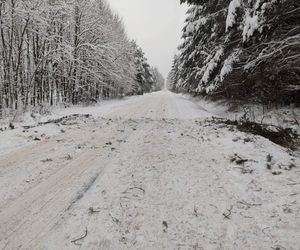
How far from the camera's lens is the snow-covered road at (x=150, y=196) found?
9.86ft

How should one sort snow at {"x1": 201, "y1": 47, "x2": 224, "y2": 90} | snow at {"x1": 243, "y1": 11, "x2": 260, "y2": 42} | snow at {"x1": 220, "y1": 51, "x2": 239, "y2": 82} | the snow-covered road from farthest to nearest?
snow at {"x1": 201, "y1": 47, "x2": 224, "y2": 90}
snow at {"x1": 220, "y1": 51, "x2": 239, "y2": 82}
snow at {"x1": 243, "y1": 11, "x2": 260, "y2": 42}
the snow-covered road

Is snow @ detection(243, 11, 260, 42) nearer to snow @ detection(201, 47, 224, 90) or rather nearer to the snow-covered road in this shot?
the snow-covered road

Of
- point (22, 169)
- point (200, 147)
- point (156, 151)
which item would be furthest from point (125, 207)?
point (200, 147)

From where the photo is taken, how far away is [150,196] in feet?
13.1

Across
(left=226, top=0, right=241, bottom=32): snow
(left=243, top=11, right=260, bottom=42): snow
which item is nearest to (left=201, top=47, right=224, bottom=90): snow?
(left=226, top=0, right=241, bottom=32): snow

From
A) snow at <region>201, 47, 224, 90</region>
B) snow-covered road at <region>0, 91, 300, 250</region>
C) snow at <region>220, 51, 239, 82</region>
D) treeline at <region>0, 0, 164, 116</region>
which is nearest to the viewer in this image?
snow-covered road at <region>0, 91, 300, 250</region>

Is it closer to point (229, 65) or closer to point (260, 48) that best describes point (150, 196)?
point (260, 48)

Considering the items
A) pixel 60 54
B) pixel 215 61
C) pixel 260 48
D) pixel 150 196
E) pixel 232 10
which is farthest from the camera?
pixel 60 54

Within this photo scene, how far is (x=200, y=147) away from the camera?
6.95 meters

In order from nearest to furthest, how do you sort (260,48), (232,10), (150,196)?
(150,196) < (260,48) < (232,10)

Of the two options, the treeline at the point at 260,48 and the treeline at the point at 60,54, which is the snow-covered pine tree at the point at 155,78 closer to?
the treeline at the point at 60,54

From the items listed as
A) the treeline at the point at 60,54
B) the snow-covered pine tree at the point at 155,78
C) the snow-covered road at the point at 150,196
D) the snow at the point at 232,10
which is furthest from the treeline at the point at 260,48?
the snow-covered pine tree at the point at 155,78

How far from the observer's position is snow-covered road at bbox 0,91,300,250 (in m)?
3.00

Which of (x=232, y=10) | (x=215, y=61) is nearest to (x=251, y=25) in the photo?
(x=232, y=10)
